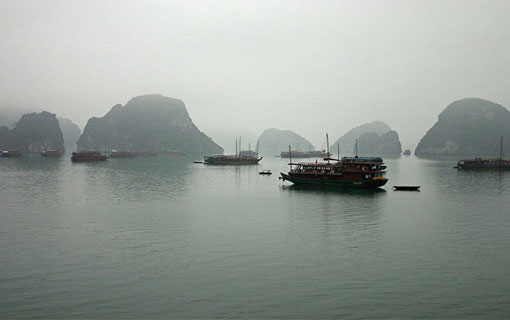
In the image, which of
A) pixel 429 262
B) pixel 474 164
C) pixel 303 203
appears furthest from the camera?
pixel 474 164

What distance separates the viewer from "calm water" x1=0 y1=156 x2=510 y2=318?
19.8m

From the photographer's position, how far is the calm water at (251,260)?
19.8 metres

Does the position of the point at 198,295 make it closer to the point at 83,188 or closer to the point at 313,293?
the point at 313,293

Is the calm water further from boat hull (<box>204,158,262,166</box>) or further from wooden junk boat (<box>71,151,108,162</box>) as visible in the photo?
wooden junk boat (<box>71,151,108,162</box>)

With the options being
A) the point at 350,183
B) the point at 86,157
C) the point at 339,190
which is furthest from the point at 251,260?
the point at 86,157

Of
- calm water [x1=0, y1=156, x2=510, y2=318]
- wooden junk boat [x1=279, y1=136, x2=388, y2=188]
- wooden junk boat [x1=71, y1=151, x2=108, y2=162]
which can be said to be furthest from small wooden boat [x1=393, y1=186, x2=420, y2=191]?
wooden junk boat [x1=71, y1=151, x2=108, y2=162]

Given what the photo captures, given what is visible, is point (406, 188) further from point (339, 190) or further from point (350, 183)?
point (339, 190)

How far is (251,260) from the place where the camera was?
89.7ft

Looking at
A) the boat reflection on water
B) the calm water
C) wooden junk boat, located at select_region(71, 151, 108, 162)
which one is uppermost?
wooden junk boat, located at select_region(71, 151, 108, 162)

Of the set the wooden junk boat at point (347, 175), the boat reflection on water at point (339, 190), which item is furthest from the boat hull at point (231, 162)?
the wooden junk boat at point (347, 175)

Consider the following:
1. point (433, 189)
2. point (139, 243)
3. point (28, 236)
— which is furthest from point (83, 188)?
point (433, 189)

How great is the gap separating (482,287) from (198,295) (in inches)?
678

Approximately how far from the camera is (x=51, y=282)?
73.8ft

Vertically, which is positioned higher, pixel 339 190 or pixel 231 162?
pixel 231 162
